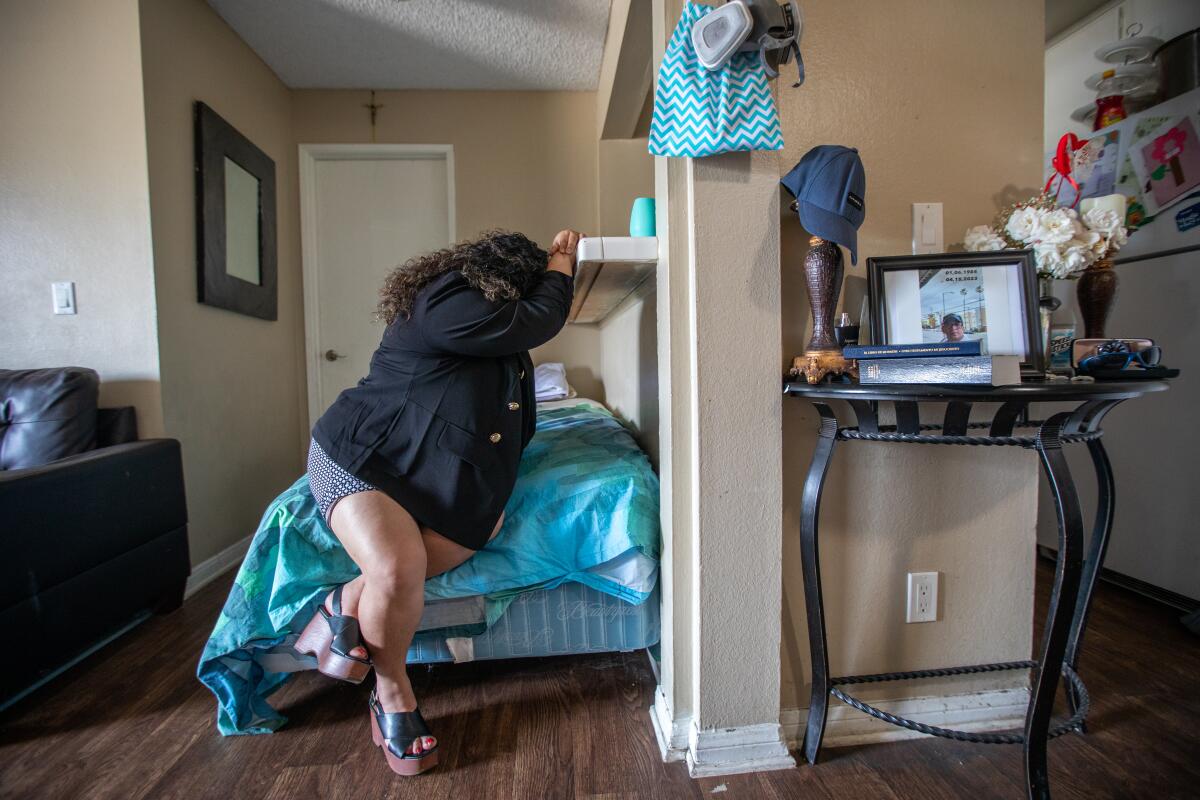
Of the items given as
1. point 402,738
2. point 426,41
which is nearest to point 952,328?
point 402,738

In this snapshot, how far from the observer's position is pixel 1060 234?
108 cm

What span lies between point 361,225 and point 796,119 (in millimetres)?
2710

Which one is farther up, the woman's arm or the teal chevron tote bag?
the teal chevron tote bag

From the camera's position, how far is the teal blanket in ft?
4.24

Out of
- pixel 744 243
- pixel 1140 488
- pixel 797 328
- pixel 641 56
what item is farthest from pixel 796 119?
pixel 1140 488

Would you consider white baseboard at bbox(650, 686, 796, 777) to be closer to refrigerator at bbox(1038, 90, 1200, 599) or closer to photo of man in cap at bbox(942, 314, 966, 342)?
photo of man in cap at bbox(942, 314, 966, 342)

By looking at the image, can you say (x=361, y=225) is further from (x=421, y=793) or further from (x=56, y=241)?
(x=421, y=793)

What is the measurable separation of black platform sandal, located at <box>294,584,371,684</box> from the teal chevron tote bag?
3.95ft

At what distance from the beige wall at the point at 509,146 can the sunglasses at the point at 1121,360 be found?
2320 mm

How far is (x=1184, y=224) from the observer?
1.81 m

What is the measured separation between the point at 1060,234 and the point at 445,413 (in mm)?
1295

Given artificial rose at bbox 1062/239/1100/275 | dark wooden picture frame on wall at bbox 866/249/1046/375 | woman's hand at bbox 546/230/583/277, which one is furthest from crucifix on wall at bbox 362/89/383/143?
artificial rose at bbox 1062/239/1100/275

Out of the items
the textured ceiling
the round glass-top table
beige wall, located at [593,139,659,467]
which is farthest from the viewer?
the textured ceiling

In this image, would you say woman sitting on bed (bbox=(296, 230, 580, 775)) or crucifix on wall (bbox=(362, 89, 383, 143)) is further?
crucifix on wall (bbox=(362, 89, 383, 143))
